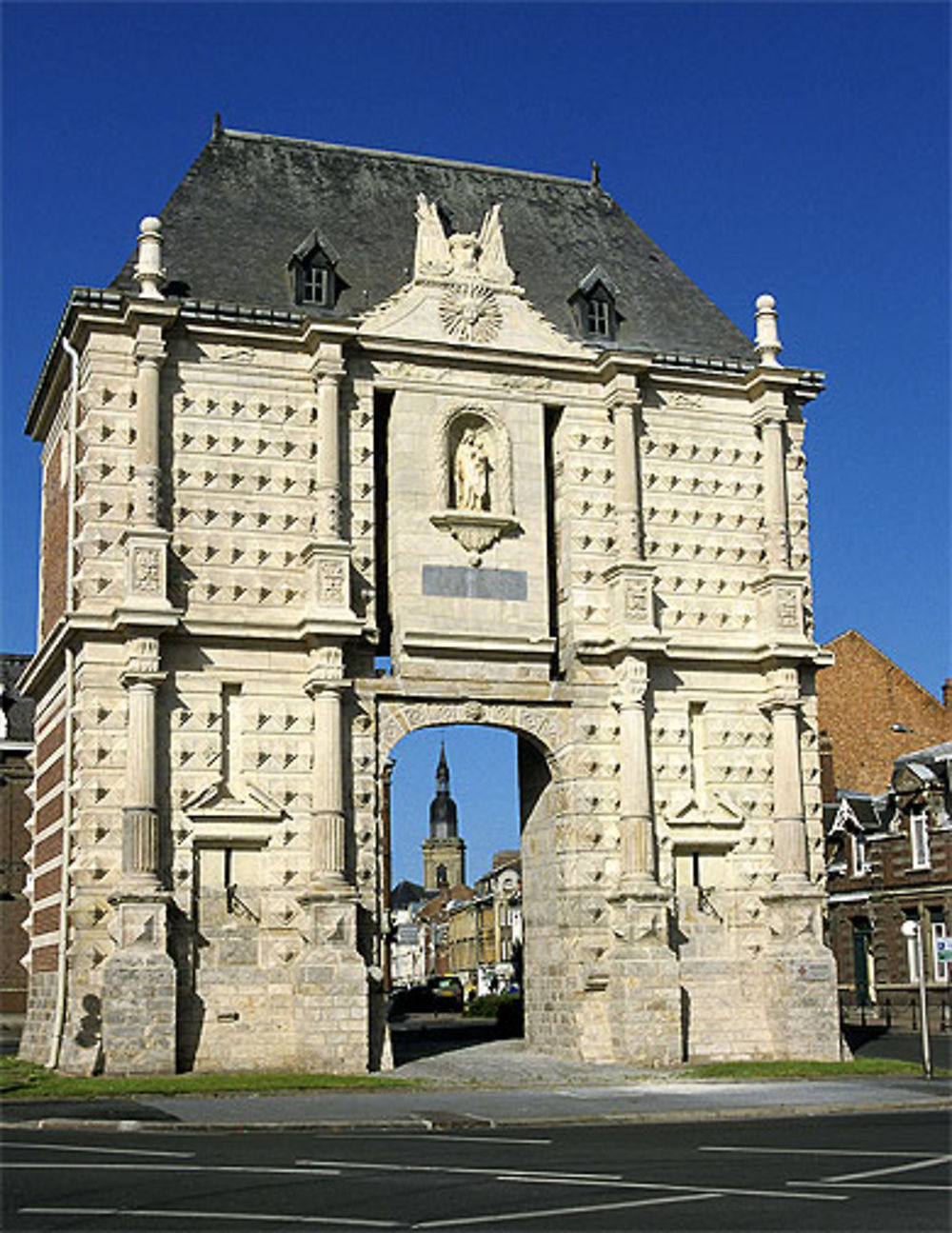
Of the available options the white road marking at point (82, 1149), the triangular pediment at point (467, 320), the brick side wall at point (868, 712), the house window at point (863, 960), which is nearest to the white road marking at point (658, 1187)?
the white road marking at point (82, 1149)

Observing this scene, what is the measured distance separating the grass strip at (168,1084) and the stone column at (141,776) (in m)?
3.19

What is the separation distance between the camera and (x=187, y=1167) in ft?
50.7

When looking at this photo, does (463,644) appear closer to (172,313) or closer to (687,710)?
(687,710)

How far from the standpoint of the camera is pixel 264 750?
29703 mm

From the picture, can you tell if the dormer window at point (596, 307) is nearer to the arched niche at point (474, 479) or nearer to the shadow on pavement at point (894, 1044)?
the arched niche at point (474, 479)

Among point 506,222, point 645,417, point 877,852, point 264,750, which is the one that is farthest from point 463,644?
point 877,852

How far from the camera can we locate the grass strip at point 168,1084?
24.2 m

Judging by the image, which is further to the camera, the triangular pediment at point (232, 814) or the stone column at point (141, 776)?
the triangular pediment at point (232, 814)

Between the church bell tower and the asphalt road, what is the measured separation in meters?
151

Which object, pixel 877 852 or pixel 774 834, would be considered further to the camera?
pixel 877 852

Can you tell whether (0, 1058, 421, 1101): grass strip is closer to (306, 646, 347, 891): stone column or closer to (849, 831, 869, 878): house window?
(306, 646, 347, 891): stone column

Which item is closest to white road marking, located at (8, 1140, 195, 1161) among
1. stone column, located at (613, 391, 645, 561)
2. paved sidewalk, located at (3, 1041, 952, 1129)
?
paved sidewalk, located at (3, 1041, 952, 1129)

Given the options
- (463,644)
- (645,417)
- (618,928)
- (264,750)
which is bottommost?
(618,928)

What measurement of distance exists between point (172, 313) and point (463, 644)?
8.15 metres
